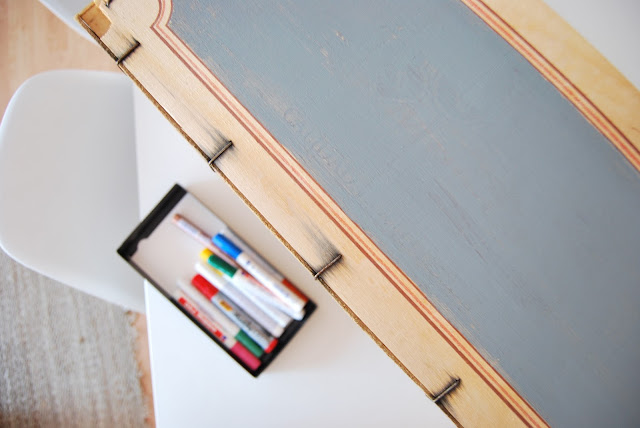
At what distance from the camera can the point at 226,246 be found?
61 centimetres

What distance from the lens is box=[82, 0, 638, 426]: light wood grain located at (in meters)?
0.35

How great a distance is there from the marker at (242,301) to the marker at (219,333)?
40mm

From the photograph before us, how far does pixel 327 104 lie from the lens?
0.36 m

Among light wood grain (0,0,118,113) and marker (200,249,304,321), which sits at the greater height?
marker (200,249,304,321)

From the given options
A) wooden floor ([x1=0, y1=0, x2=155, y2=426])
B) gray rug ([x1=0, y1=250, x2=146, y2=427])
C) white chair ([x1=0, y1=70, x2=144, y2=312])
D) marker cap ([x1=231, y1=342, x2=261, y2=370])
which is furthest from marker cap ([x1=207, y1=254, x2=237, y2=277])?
wooden floor ([x1=0, y1=0, x2=155, y2=426])

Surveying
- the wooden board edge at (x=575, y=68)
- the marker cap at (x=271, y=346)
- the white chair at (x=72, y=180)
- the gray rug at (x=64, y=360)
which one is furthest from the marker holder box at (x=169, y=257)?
the gray rug at (x=64, y=360)

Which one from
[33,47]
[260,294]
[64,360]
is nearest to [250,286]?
[260,294]

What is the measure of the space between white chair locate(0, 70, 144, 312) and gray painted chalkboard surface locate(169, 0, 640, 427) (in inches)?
16.8

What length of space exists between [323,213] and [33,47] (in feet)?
4.42

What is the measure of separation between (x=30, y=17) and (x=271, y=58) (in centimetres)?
132

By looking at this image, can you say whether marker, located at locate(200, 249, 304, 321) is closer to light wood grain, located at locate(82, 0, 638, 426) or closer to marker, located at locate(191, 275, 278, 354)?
marker, located at locate(191, 275, 278, 354)

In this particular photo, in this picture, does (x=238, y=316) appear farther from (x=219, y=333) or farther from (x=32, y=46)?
(x=32, y=46)

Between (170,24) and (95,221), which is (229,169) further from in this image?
(95,221)

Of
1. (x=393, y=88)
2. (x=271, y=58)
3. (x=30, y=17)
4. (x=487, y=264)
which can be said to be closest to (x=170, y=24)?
(x=271, y=58)
